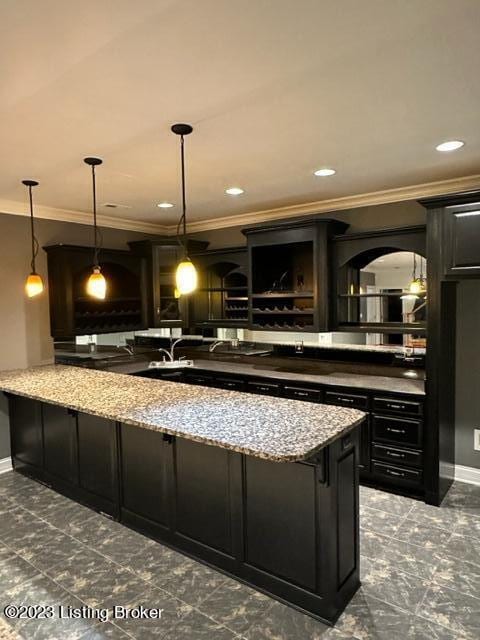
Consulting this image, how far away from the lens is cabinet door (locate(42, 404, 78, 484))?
10.7 feet

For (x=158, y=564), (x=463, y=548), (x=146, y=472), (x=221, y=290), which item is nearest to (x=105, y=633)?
(x=158, y=564)

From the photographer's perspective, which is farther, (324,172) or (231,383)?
(231,383)

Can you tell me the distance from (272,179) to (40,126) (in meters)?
1.76

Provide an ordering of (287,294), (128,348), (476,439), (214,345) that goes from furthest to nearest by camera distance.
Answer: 1. (128,348)
2. (214,345)
3. (287,294)
4. (476,439)

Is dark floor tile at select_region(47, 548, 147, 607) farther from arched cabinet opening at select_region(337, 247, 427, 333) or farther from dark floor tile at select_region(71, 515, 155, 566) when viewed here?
arched cabinet opening at select_region(337, 247, 427, 333)

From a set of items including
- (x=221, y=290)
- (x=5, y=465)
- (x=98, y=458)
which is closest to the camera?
(x=98, y=458)

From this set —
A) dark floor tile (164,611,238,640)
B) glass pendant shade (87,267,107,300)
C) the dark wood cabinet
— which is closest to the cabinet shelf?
glass pendant shade (87,267,107,300)

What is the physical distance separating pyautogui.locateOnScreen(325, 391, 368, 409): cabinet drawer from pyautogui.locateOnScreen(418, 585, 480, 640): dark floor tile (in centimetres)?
142

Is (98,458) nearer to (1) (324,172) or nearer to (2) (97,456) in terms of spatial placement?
(2) (97,456)

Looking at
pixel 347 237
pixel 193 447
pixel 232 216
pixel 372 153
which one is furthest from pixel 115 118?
pixel 232 216

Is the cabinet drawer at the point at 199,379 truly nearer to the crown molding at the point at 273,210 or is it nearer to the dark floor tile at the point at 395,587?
the crown molding at the point at 273,210

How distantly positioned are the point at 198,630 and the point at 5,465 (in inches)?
112

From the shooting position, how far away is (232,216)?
4875mm

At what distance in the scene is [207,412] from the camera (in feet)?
8.21
